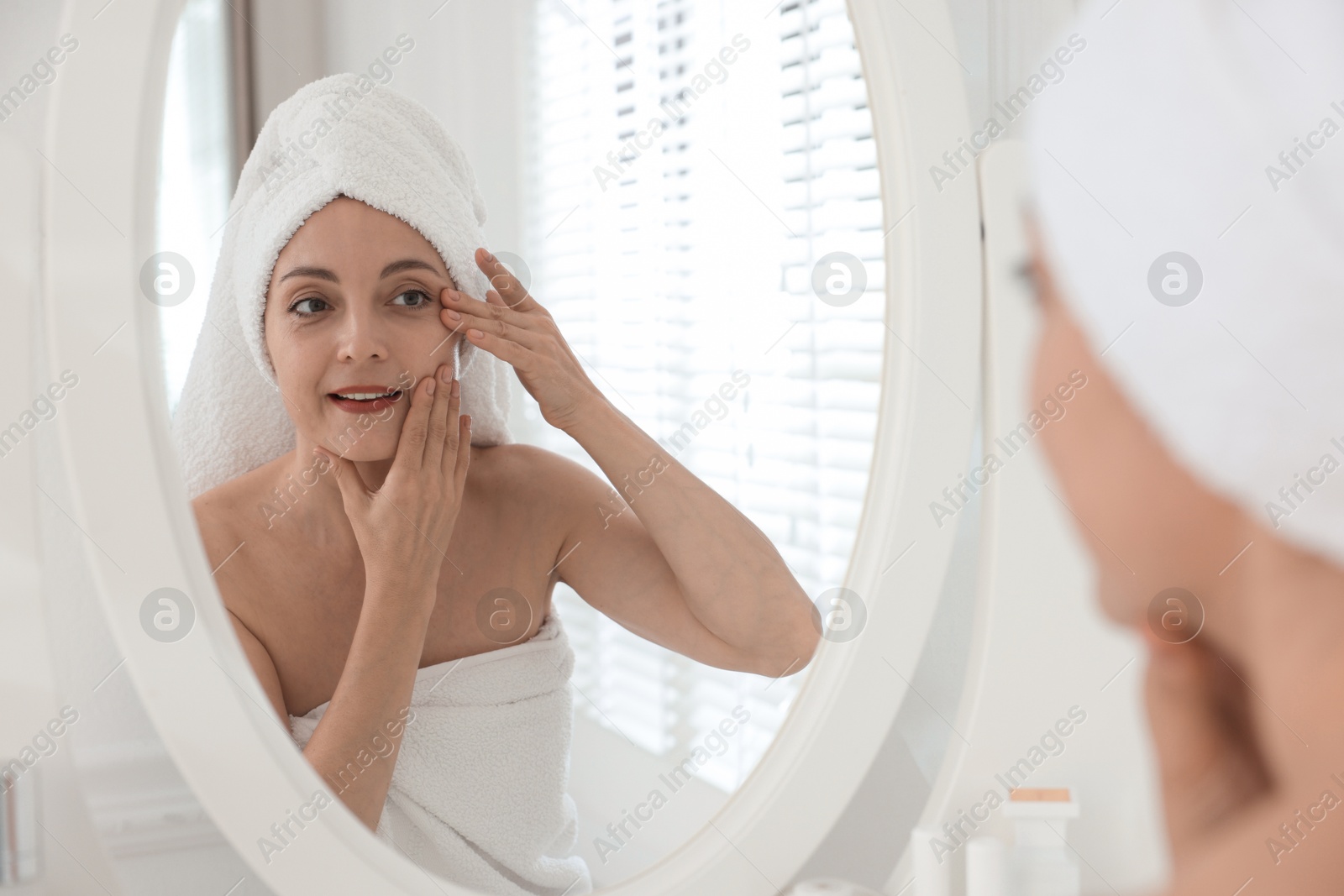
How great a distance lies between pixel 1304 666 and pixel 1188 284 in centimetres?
17

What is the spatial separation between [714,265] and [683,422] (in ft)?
0.33

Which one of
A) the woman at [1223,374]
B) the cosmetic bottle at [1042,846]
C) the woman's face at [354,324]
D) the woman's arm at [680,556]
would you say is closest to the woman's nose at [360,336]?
the woman's face at [354,324]

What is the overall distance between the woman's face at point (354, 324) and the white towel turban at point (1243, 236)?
31 centimetres

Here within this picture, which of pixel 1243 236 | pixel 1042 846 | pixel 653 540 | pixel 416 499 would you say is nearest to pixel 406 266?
pixel 416 499

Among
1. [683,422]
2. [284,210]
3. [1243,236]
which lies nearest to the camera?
[1243,236]

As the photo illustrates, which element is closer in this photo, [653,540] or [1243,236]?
[1243,236]

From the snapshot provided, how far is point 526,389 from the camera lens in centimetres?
49

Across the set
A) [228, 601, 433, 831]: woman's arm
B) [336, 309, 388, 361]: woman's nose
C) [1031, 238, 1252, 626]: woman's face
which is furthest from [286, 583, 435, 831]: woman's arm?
[1031, 238, 1252, 626]: woman's face

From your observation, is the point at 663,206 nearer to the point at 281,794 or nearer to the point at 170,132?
the point at 170,132

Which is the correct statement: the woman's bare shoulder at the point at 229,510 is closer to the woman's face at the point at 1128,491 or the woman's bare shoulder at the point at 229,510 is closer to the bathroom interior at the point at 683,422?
the bathroom interior at the point at 683,422

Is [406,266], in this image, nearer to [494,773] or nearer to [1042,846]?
[494,773]

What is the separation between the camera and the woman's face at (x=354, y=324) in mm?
416

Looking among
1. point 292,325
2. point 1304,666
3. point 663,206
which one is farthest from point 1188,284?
point 292,325

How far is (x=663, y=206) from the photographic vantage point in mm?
525
